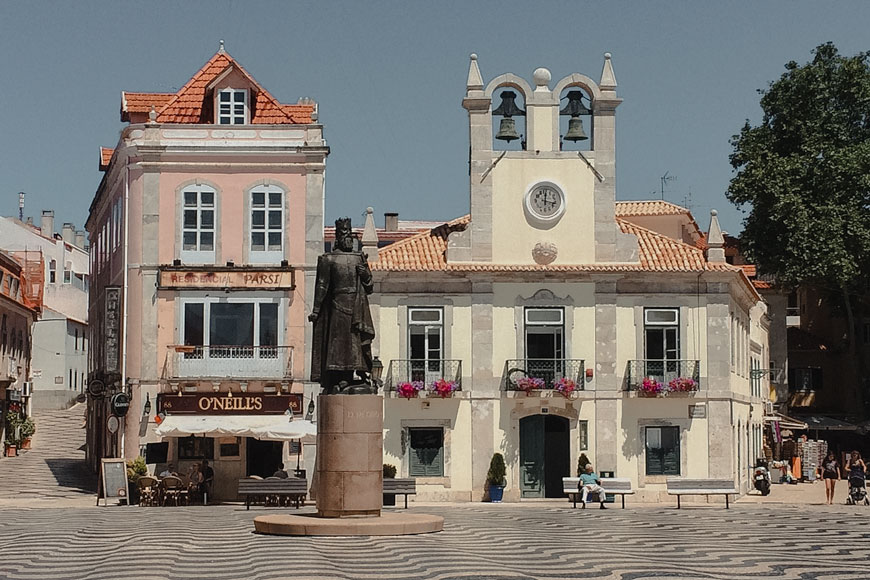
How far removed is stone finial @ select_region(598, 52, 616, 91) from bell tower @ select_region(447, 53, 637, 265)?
3 cm

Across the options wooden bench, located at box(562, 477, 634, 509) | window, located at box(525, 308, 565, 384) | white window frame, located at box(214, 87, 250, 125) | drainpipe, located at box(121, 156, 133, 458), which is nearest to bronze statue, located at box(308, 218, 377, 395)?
wooden bench, located at box(562, 477, 634, 509)

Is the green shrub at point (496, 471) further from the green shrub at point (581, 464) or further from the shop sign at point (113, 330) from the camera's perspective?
the shop sign at point (113, 330)

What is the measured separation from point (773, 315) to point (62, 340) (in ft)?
124

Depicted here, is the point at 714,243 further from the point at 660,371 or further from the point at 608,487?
the point at 608,487

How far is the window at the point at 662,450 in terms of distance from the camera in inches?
1624

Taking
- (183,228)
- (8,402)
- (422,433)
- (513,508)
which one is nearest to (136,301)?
(183,228)

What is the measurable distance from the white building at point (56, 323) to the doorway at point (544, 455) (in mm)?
38237

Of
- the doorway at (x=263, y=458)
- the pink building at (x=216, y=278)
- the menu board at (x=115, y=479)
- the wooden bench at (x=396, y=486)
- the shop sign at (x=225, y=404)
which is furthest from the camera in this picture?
the doorway at (x=263, y=458)

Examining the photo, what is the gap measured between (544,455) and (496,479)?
1869 millimetres

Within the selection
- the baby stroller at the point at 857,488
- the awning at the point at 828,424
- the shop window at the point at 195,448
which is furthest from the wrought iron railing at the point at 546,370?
the awning at the point at 828,424

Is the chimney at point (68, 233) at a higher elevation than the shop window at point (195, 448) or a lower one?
higher

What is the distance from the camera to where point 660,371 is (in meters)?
41.7

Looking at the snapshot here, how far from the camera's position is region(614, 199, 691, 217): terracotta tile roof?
186 feet

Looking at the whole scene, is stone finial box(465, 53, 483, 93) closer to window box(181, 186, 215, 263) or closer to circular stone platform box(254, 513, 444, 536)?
window box(181, 186, 215, 263)
